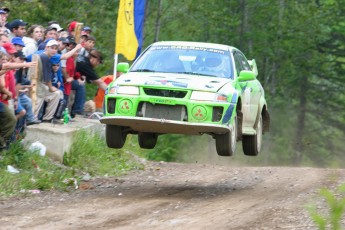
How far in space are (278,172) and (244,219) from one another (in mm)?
6221

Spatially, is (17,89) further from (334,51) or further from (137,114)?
(334,51)

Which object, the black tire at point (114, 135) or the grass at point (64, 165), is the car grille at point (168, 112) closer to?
the black tire at point (114, 135)

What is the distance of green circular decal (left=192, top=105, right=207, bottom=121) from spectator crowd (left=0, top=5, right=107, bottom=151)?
2355 mm

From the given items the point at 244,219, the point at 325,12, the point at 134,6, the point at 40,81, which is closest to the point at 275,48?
the point at 325,12

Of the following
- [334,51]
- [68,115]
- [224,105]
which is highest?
[224,105]

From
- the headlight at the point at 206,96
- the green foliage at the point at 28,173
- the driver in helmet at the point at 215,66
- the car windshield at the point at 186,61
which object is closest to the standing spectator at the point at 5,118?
the green foliage at the point at 28,173

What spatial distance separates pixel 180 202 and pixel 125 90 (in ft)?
5.87

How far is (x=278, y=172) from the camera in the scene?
16.4 meters

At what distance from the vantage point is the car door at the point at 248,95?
1384 cm

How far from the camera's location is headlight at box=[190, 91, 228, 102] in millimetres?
12375

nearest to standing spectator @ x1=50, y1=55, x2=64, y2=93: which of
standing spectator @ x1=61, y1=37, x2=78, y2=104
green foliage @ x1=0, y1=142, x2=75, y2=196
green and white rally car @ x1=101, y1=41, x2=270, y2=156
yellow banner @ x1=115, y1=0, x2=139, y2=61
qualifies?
standing spectator @ x1=61, y1=37, x2=78, y2=104

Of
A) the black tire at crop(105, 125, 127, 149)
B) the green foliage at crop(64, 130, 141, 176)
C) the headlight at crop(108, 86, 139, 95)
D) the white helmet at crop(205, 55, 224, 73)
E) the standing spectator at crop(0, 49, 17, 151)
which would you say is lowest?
the green foliage at crop(64, 130, 141, 176)

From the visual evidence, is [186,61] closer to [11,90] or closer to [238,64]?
[238,64]

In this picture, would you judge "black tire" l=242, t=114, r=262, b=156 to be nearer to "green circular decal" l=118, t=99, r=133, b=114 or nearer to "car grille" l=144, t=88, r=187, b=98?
"car grille" l=144, t=88, r=187, b=98
